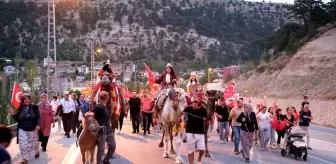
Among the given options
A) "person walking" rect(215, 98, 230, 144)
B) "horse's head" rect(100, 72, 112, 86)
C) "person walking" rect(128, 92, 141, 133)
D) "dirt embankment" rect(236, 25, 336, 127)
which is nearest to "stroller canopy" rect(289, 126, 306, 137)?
"person walking" rect(215, 98, 230, 144)

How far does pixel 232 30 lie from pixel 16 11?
2713 inches

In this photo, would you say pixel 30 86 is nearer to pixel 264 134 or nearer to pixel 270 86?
pixel 264 134

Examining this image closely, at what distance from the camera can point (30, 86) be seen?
33031 mm

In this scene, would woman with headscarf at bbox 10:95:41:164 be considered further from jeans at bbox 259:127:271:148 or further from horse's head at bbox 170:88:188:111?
jeans at bbox 259:127:271:148

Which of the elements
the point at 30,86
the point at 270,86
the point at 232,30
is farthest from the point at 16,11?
the point at 30,86

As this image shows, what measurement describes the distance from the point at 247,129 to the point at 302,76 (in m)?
43.7

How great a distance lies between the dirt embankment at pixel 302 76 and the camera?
48.5m

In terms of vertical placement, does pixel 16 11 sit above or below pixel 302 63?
above

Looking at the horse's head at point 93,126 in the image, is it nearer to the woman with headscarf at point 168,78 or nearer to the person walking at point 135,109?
the woman with headscarf at point 168,78

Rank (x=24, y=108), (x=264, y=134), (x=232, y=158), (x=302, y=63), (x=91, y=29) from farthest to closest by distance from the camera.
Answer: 1. (x=91, y=29)
2. (x=302, y=63)
3. (x=264, y=134)
4. (x=232, y=158)
5. (x=24, y=108)

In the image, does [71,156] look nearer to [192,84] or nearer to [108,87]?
[108,87]

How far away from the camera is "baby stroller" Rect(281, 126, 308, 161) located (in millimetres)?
14043

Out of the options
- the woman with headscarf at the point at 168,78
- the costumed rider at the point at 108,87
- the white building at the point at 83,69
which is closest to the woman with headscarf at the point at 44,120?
the costumed rider at the point at 108,87

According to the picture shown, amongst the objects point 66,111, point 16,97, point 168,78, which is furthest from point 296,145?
point 66,111
